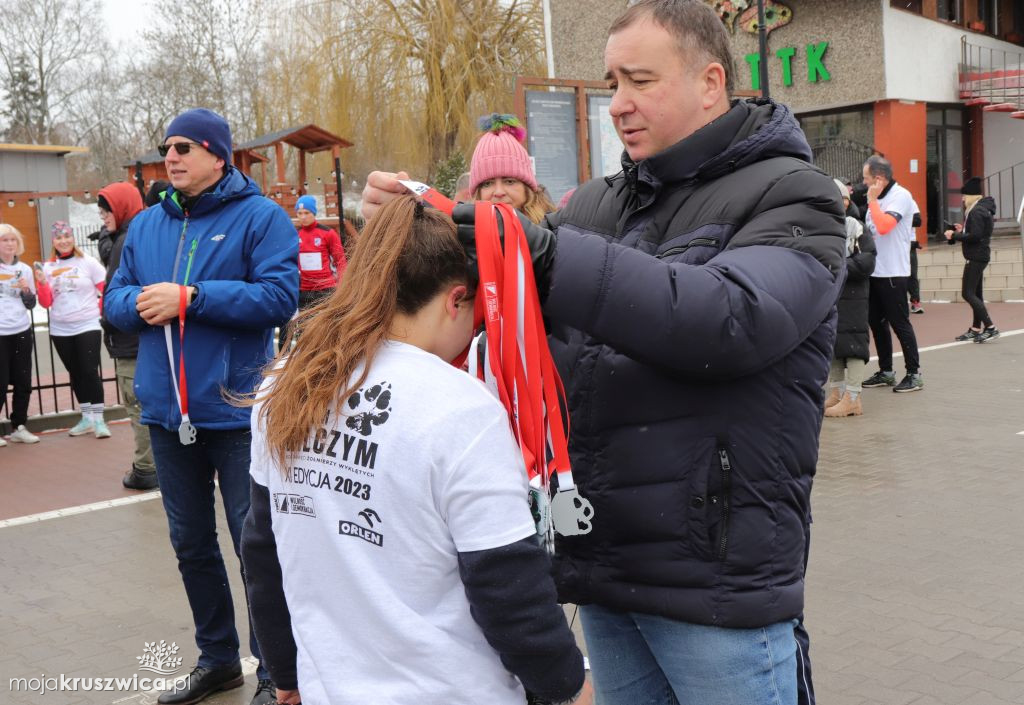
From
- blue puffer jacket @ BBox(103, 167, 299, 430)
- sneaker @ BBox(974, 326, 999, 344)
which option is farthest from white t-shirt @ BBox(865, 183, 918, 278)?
blue puffer jacket @ BBox(103, 167, 299, 430)

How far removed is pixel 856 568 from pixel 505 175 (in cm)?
258

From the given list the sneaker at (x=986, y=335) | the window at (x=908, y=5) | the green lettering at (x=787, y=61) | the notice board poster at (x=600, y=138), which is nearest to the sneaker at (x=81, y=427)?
the notice board poster at (x=600, y=138)

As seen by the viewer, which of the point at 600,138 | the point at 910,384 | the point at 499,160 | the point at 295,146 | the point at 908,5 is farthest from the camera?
the point at 908,5

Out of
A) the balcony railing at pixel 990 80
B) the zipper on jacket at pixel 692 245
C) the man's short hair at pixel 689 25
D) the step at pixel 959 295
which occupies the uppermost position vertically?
the balcony railing at pixel 990 80

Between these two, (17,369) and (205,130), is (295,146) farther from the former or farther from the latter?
(205,130)

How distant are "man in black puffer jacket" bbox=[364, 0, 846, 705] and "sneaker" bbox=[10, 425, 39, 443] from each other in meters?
8.34

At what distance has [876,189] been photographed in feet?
33.6

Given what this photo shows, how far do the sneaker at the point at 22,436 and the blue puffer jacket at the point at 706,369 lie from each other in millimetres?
8478

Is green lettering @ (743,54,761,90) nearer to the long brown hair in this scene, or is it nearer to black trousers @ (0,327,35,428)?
black trousers @ (0,327,35,428)

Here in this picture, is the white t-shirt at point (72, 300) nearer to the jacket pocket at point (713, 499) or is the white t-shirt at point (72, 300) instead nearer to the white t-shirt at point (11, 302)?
the white t-shirt at point (11, 302)

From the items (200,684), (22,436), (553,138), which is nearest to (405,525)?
(200,684)

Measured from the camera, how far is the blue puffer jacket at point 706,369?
1685 millimetres

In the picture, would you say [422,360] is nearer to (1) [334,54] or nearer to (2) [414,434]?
(2) [414,434]

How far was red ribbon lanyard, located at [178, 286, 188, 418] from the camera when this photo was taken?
12.1ft
